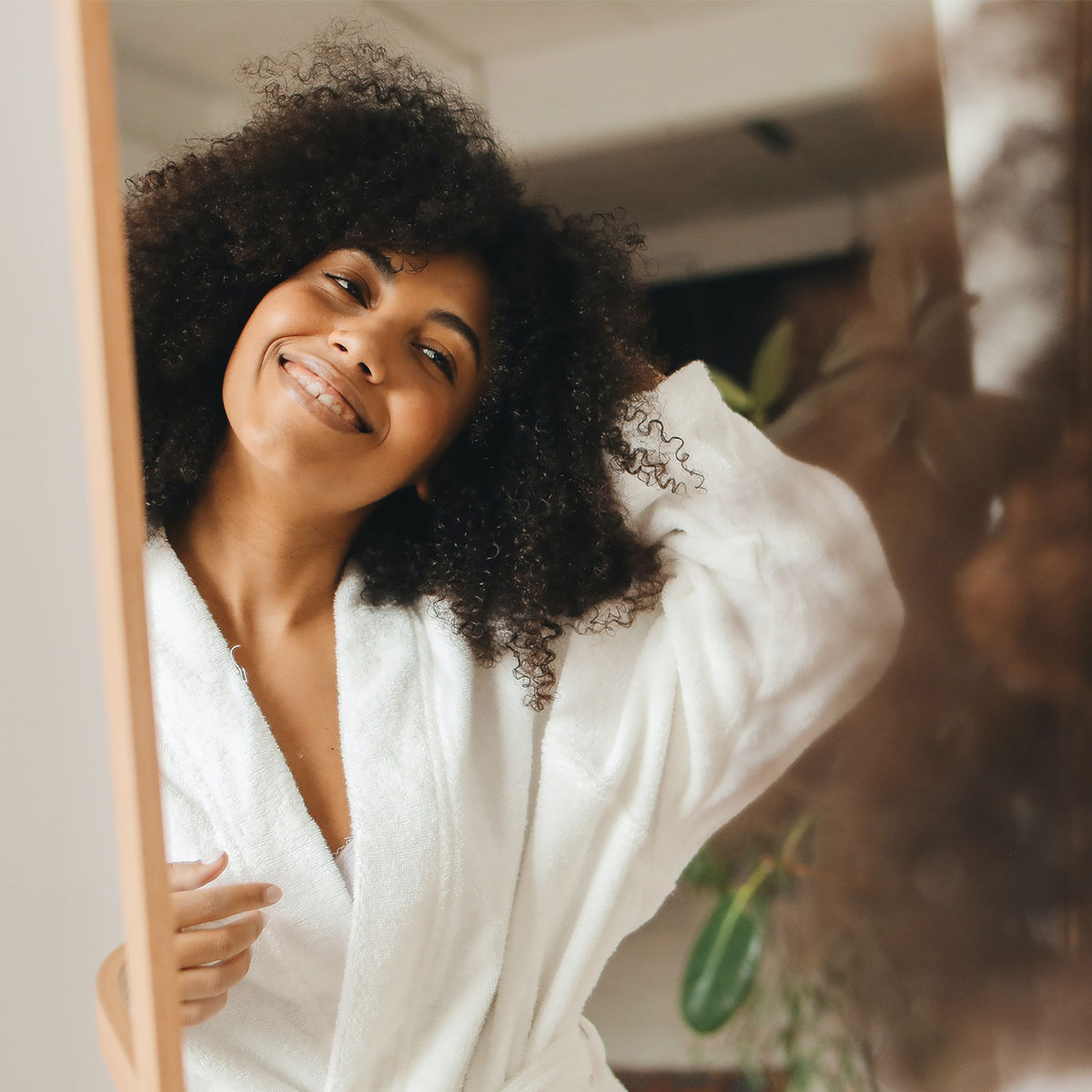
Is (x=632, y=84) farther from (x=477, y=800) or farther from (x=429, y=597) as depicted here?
(x=477, y=800)

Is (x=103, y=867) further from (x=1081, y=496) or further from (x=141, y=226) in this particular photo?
(x=1081, y=496)

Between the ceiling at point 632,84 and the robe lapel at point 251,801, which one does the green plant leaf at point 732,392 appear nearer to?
the ceiling at point 632,84

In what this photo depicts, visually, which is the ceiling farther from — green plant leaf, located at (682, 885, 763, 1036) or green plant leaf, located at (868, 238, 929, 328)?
green plant leaf, located at (682, 885, 763, 1036)

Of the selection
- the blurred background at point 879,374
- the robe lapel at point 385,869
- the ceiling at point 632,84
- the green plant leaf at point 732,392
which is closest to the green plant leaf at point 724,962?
the blurred background at point 879,374

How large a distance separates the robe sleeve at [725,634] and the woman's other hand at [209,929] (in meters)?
0.22

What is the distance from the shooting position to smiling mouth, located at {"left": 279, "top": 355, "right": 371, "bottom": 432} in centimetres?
62

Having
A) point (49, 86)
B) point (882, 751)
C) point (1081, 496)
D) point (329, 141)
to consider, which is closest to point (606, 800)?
point (882, 751)

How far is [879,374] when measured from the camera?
59 cm

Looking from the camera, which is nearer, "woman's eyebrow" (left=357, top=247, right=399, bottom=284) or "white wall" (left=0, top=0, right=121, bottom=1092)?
"woman's eyebrow" (left=357, top=247, right=399, bottom=284)

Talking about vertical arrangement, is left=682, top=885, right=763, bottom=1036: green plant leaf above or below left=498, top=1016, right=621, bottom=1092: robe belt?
above

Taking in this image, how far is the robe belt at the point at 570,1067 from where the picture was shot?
2.08 feet

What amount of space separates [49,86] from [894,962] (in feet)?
2.61

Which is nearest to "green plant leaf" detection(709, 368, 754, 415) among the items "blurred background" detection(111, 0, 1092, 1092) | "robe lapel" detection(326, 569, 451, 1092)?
"blurred background" detection(111, 0, 1092, 1092)

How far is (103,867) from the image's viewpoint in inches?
30.8
